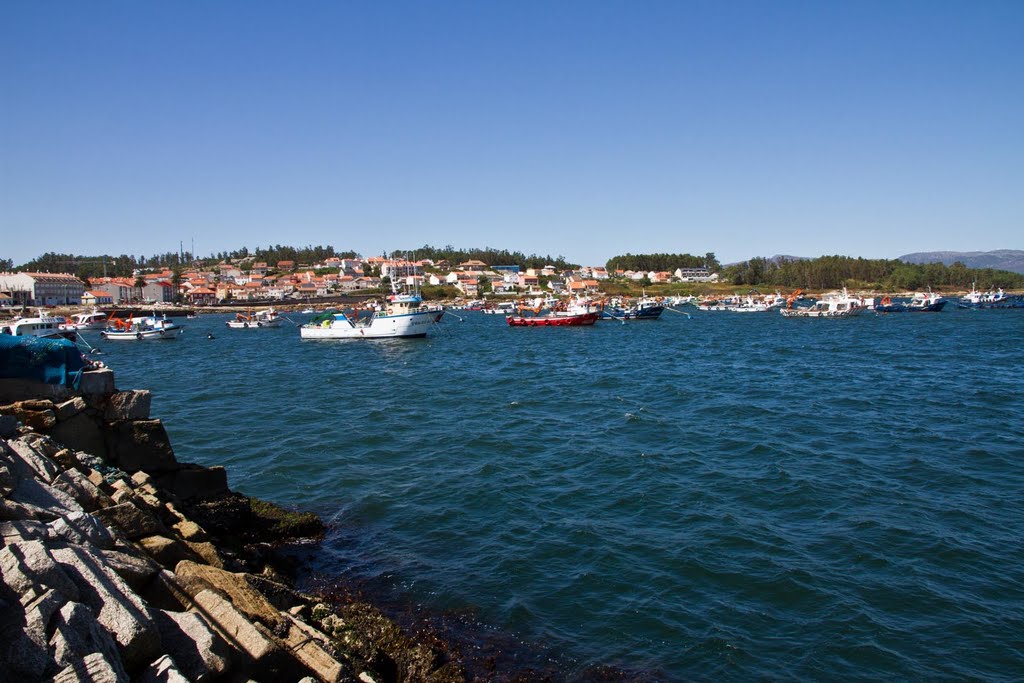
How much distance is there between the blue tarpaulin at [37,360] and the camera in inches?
425

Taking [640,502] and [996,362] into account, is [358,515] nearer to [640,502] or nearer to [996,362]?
[640,502]

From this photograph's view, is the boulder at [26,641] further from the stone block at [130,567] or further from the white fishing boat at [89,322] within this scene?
the white fishing boat at [89,322]

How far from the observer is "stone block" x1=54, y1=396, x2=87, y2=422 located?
34.3 ft

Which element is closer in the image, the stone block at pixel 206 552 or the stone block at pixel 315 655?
the stone block at pixel 315 655

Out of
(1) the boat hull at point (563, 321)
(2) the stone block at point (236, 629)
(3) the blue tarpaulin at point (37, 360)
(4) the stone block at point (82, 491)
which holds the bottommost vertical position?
(1) the boat hull at point (563, 321)

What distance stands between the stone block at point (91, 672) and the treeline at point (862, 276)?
6363 inches

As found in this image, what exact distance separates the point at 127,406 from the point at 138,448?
726mm

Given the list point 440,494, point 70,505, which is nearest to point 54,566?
point 70,505

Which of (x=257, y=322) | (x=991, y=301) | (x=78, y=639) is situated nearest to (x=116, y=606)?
(x=78, y=639)

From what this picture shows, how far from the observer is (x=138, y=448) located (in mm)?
11078

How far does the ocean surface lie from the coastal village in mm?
66291

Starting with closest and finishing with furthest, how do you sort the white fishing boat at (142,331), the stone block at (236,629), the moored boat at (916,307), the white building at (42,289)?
the stone block at (236,629) < the white fishing boat at (142,331) < the moored boat at (916,307) < the white building at (42,289)

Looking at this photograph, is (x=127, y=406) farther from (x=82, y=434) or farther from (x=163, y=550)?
(x=163, y=550)

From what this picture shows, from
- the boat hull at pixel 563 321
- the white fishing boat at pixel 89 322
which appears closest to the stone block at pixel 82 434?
the boat hull at pixel 563 321
